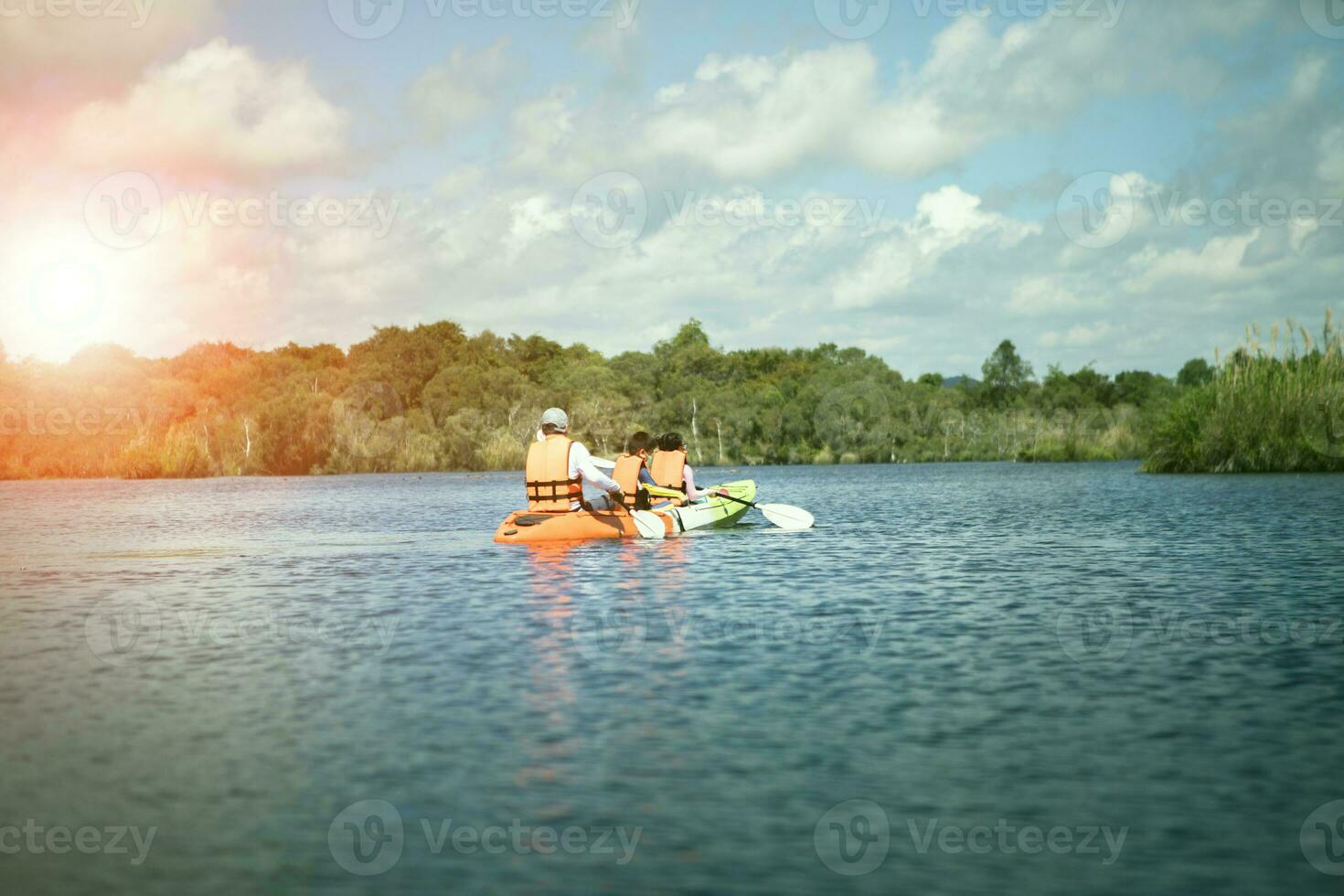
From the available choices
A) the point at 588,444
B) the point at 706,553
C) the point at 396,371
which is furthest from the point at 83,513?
the point at 396,371

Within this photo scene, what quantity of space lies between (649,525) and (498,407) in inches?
2943

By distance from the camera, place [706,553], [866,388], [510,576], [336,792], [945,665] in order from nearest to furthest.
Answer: [336,792], [945,665], [510,576], [706,553], [866,388]

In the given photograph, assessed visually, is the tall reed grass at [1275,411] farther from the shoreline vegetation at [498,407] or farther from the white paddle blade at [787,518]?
the white paddle blade at [787,518]

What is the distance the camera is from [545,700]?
8211 millimetres

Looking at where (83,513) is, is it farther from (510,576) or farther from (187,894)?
(187,894)

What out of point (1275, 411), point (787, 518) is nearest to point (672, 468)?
point (787, 518)

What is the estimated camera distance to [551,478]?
19359 millimetres

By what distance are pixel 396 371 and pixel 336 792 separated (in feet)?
348

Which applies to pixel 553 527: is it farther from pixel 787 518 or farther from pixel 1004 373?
pixel 1004 373

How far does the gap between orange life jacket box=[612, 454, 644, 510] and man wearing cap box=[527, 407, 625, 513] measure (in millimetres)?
1032

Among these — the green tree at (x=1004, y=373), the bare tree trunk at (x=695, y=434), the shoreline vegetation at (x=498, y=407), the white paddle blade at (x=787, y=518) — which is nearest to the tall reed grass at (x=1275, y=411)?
the shoreline vegetation at (x=498, y=407)

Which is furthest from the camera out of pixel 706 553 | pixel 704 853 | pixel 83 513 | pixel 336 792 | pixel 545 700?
pixel 83 513

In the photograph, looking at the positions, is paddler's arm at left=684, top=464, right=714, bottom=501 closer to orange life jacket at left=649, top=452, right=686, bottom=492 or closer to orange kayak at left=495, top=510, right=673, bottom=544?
orange life jacket at left=649, top=452, right=686, bottom=492

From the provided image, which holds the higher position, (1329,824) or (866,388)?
(866,388)
